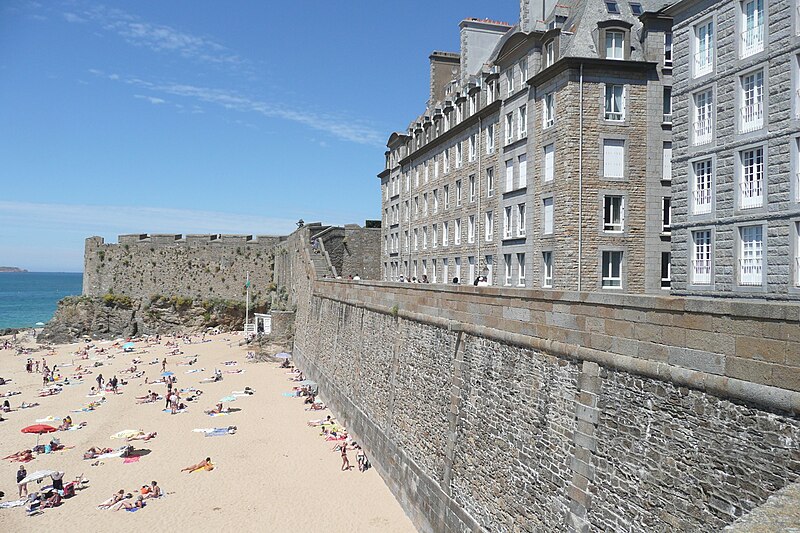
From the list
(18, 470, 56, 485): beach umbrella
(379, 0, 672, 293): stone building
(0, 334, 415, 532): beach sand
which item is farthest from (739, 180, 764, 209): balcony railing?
(18, 470, 56, 485): beach umbrella

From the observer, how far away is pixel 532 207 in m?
21.4

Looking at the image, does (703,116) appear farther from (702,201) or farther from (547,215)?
(547,215)

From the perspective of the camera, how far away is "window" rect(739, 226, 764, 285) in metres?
13.6

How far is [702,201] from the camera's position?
1495 cm

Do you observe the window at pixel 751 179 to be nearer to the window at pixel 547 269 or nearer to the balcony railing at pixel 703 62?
the balcony railing at pixel 703 62

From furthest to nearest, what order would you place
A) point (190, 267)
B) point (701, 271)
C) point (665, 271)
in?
point (190, 267) < point (665, 271) < point (701, 271)

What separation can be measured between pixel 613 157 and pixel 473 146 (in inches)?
360

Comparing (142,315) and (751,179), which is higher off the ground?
(751,179)

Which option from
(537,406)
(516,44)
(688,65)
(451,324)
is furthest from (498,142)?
(537,406)

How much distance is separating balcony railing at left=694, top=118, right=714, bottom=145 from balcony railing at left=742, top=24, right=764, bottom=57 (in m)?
1.68

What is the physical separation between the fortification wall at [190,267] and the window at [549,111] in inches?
1383

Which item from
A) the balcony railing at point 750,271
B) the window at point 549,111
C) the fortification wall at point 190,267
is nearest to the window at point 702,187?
the balcony railing at point 750,271

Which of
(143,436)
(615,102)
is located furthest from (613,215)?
(143,436)

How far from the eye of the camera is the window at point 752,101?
13289 millimetres
